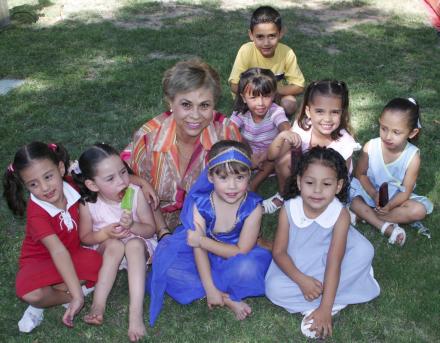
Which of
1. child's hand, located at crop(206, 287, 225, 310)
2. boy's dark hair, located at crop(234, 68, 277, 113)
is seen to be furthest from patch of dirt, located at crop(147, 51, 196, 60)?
child's hand, located at crop(206, 287, 225, 310)

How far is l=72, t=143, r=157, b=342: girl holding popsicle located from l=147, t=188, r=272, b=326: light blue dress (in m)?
0.10

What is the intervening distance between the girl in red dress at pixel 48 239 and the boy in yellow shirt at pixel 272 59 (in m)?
2.26

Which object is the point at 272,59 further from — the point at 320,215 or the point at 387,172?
the point at 320,215

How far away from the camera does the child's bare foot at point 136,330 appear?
2822 millimetres

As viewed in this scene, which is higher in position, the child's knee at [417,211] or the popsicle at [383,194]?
the popsicle at [383,194]

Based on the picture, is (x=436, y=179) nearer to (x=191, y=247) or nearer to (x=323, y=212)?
(x=323, y=212)

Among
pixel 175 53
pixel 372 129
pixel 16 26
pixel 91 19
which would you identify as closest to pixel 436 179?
pixel 372 129

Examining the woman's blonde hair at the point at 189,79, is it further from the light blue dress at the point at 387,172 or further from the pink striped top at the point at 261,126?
the light blue dress at the point at 387,172

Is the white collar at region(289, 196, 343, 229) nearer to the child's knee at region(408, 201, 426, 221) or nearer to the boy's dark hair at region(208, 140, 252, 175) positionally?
the boy's dark hair at region(208, 140, 252, 175)

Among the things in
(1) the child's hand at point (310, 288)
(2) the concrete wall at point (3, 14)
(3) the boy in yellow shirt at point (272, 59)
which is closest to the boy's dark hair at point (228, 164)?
(1) the child's hand at point (310, 288)

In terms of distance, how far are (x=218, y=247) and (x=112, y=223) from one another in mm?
640

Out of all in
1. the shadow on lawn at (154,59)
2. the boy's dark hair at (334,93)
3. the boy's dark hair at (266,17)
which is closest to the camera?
the boy's dark hair at (334,93)

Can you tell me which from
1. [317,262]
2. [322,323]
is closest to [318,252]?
[317,262]

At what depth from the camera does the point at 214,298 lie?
2969mm
